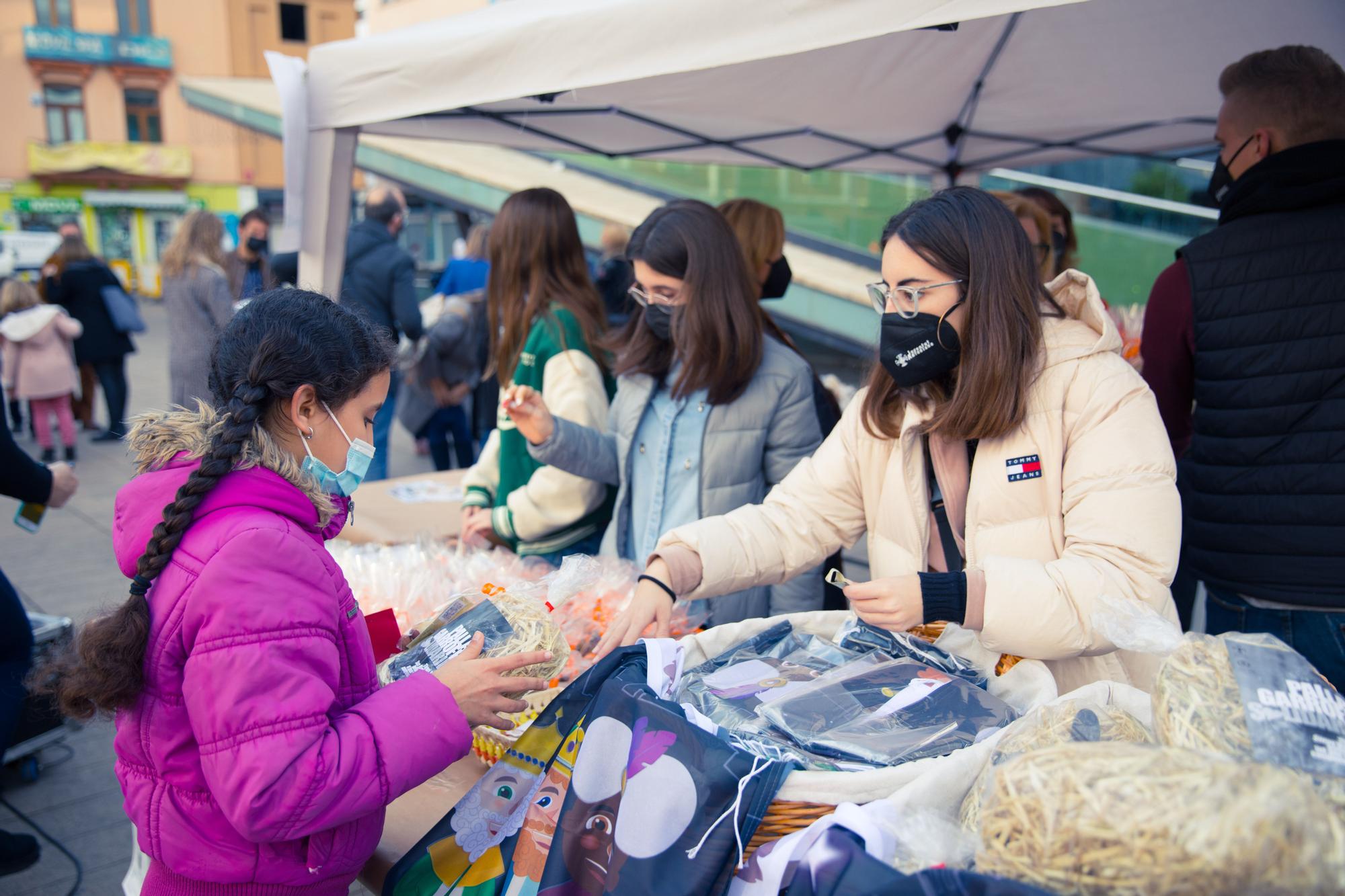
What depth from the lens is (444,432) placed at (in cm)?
714

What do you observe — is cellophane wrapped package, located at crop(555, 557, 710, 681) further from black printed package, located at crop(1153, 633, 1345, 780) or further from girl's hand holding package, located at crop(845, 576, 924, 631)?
black printed package, located at crop(1153, 633, 1345, 780)

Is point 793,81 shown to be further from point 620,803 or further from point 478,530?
point 620,803

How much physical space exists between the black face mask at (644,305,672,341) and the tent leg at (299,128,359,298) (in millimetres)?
1455

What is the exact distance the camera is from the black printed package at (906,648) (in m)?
1.66

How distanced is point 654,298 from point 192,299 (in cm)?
519

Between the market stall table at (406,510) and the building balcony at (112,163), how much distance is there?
36155mm

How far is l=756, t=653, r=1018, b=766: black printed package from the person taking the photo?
1.37 metres

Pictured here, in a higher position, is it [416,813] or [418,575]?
[418,575]

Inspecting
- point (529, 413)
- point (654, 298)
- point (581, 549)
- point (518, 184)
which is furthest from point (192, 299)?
point (518, 184)

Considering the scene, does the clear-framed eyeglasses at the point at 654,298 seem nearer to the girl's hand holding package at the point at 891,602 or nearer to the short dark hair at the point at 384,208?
the girl's hand holding package at the point at 891,602

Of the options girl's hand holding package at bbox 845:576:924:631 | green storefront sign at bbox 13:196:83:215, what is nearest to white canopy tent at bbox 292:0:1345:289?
girl's hand holding package at bbox 845:576:924:631

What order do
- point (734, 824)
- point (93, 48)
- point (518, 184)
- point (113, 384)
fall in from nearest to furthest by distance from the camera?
point (734, 824) < point (113, 384) < point (518, 184) < point (93, 48)

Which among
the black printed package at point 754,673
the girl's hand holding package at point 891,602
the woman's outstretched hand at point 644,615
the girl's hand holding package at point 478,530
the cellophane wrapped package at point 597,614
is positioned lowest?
the girl's hand holding package at point 478,530

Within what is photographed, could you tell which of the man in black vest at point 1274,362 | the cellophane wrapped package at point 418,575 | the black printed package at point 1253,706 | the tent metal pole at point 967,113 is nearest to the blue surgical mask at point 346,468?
the cellophane wrapped package at point 418,575
